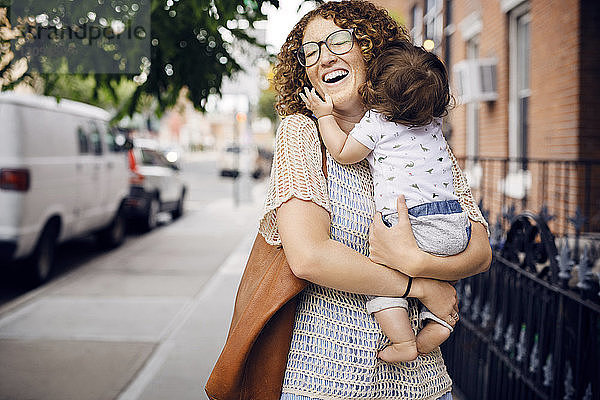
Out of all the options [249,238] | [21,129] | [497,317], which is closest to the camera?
[497,317]

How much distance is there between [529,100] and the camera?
8539mm

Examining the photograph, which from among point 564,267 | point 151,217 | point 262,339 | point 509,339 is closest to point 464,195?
point 262,339

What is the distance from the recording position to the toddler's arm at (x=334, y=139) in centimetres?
172

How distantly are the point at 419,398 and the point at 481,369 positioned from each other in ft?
8.45

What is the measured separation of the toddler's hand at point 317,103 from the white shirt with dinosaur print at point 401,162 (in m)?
0.09

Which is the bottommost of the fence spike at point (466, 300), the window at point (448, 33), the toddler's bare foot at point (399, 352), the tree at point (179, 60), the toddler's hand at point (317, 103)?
the fence spike at point (466, 300)

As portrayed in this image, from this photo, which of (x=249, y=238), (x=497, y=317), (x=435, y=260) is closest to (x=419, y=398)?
(x=435, y=260)

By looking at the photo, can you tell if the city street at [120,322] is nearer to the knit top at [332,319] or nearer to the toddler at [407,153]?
the knit top at [332,319]

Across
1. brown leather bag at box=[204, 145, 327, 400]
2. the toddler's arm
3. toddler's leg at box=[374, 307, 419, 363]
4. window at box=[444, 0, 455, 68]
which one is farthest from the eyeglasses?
window at box=[444, 0, 455, 68]

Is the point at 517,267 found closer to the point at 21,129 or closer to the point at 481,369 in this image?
the point at 481,369

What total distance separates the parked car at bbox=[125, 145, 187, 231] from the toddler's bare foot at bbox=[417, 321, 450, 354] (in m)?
10.2

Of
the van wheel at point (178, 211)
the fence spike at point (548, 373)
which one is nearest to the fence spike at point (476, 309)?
the fence spike at point (548, 373)

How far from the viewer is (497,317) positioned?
12.7 ft

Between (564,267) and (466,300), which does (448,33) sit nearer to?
(466,300)
